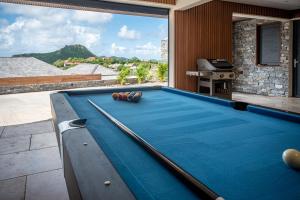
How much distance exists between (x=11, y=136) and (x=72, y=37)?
41.8 ft

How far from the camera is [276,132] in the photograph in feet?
4.86

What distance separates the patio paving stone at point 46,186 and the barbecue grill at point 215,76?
383 cm

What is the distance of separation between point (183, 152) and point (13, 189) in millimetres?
1690

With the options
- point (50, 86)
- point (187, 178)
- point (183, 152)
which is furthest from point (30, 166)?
point (50, 86)

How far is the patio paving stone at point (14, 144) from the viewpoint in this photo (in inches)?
122

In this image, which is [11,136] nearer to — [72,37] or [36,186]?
[36,186]

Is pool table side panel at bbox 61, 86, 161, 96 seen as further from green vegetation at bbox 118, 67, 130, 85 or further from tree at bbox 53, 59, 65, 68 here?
tree at bbox 53, 59, 65, 68

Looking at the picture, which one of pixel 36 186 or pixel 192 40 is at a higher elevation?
pixel 192 40

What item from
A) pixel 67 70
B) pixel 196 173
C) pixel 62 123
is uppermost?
pixel 67 70

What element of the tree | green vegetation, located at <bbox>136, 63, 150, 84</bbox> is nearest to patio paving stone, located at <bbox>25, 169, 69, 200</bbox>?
green vegetation, located at <bbox>136, 63, 150, 84</bbox>

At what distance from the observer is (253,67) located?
827 cm

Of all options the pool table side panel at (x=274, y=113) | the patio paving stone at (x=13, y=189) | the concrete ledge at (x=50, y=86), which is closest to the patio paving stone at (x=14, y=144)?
the patio paving stone at (x=13, y=189)

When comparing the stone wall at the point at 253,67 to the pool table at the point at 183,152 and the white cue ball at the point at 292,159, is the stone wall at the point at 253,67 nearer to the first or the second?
the pool table at the point at 183,152

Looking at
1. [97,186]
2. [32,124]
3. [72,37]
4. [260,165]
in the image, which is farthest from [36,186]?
[72,37]
